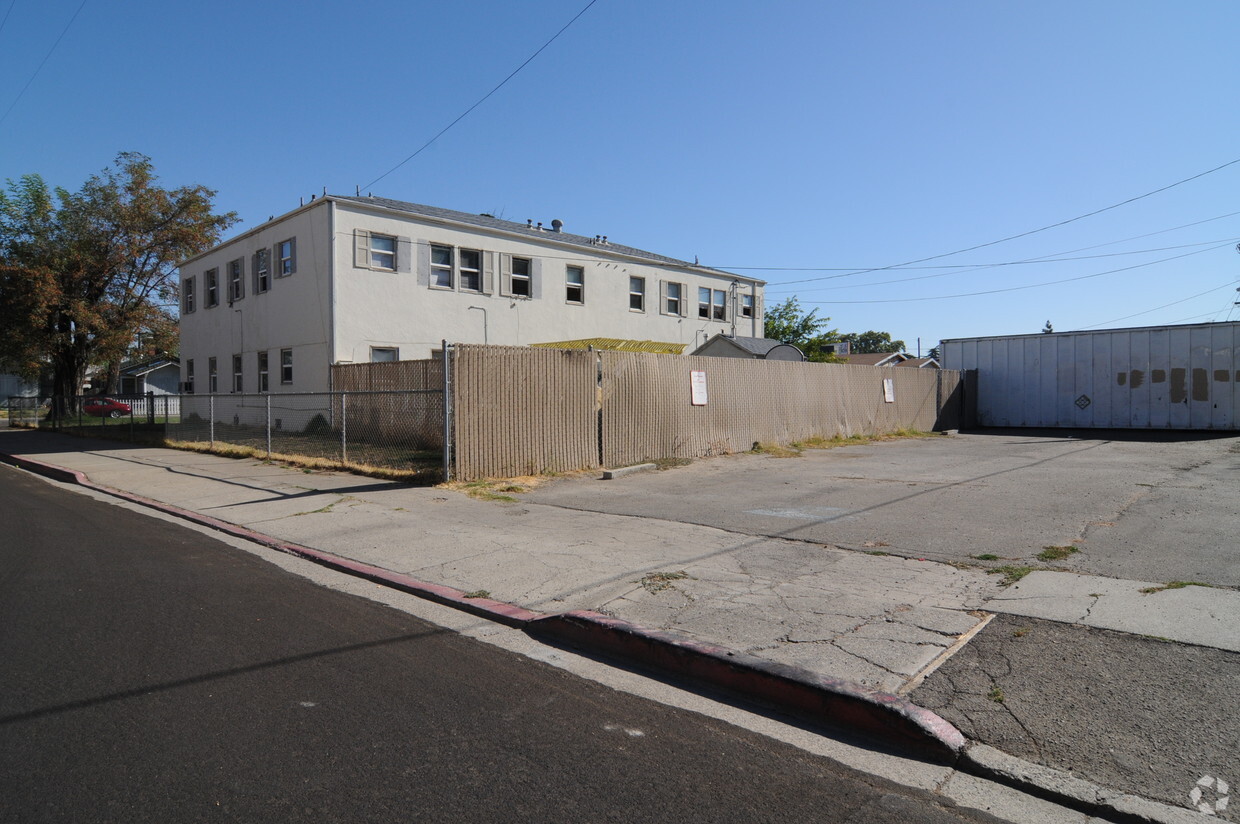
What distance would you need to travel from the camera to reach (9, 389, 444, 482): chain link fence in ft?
46.2

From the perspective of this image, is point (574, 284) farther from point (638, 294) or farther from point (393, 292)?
point (393, 292)

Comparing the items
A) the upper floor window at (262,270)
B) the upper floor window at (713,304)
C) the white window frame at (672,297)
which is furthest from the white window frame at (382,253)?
the upper floor window at (713,304)

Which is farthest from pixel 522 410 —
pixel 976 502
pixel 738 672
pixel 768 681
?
pixel 768 681

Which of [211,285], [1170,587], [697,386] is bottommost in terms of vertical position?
[1170,587]

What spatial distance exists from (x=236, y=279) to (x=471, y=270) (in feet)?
29.5

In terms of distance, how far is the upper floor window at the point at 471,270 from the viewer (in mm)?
24156

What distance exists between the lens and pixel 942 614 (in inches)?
212

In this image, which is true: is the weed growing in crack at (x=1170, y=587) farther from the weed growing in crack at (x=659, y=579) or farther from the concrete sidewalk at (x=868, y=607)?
the weed growing in crack at (x=659, y=579)

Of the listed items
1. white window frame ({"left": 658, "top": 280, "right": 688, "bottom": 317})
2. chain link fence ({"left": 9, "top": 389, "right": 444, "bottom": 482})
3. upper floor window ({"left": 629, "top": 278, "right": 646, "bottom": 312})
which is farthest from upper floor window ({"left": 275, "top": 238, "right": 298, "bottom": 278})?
white window frame ({"left": 658, "top": 280, "right": 688, "bottom": 317})

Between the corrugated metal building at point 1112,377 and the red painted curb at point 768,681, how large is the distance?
2717 cm

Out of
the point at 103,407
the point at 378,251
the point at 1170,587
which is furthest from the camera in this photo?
the point at 103,407

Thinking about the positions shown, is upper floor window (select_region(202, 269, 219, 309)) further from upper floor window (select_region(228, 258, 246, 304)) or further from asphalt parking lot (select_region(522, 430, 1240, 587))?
asphalt parking lot (select_region(522, 430, 1240, 587))

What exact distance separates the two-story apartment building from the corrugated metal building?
12.2 m

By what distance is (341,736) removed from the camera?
12.2ft
